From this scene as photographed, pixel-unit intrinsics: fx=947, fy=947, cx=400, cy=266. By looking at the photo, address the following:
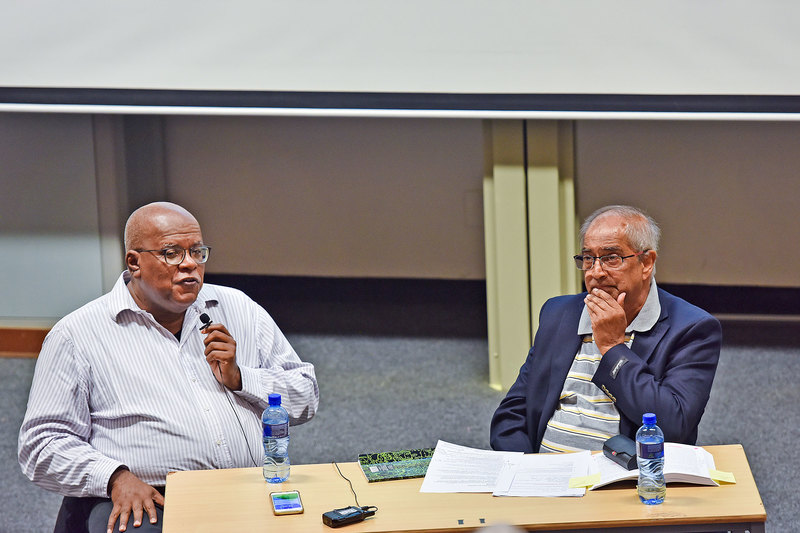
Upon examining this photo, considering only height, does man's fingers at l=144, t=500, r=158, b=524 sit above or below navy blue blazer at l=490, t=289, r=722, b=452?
below

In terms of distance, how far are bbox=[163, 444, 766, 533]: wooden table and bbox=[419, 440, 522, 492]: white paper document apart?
0.04 metres

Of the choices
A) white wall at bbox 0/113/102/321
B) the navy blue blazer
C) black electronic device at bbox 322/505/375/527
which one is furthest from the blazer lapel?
white wall at bbox 0/113/102/321

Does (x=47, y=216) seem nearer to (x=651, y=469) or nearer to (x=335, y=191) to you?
(x=335, y=191)

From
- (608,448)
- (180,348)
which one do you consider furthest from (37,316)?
(608,448)

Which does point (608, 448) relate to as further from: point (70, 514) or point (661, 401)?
point (70, 514)

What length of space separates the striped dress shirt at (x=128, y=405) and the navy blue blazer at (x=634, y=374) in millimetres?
659

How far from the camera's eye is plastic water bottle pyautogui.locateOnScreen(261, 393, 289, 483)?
2.20 metres

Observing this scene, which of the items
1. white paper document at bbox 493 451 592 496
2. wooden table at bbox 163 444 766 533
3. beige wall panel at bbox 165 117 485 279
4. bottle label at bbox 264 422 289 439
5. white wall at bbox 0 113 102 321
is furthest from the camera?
beige wall panel at bbox 165 117 485 279

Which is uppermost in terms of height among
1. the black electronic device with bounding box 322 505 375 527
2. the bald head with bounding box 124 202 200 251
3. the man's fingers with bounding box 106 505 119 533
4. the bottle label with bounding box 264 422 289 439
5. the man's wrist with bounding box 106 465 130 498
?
the bald head with bounding box 124 202 200 251

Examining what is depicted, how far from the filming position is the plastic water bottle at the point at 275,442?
2.20 meters

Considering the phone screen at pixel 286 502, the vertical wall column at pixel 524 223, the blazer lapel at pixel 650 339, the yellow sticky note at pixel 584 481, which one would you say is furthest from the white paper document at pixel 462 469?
the vertical wall column at pixel 524 223

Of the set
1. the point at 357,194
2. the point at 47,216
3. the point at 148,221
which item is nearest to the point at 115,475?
the point at 148,221

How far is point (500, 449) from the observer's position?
8.43ft

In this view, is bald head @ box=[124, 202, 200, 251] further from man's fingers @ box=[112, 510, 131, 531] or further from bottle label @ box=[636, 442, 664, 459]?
bottle label @ box=[636, 442, 664, 459]
